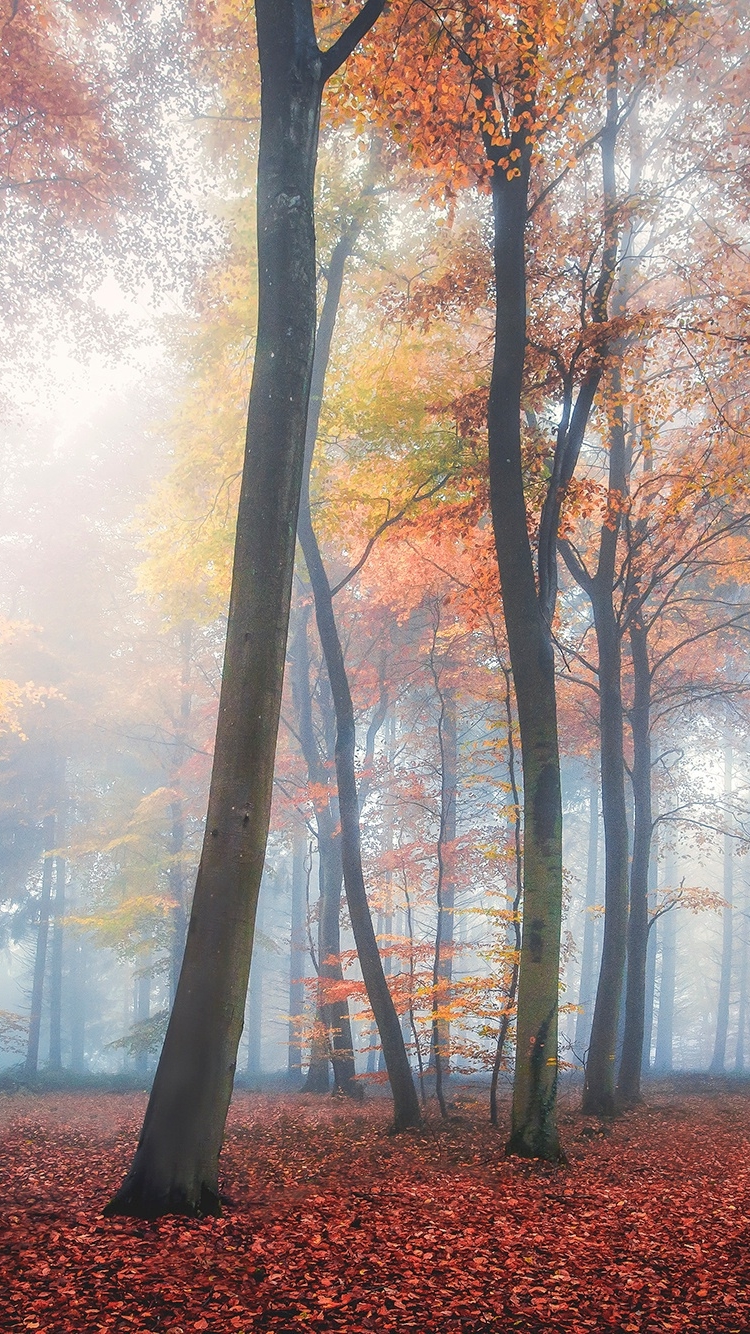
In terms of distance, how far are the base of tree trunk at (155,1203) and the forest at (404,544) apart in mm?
19

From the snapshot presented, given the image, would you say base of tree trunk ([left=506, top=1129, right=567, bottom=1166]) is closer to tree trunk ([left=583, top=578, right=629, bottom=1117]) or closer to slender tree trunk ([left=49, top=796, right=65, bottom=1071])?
tree trunk ([left=583, top=578, right=629, bottom=1117])

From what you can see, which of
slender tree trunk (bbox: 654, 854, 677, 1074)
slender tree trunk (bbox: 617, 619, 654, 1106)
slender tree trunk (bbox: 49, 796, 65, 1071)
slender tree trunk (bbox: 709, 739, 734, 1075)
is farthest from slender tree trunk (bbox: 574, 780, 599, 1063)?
slender tree trunk (bbox: 49, 796, 65, 1071)

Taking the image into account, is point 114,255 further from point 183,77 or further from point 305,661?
point 305,661

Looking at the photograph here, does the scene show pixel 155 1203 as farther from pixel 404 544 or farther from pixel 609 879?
pixel 404 544

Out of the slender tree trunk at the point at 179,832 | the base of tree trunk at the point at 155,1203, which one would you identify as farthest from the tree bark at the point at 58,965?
the base of tree trunk at the point at 155,1203

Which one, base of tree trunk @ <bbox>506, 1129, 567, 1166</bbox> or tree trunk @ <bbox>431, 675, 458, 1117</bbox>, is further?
tree trunk @ <bbox>431, 675, 458, 1117</bbox>

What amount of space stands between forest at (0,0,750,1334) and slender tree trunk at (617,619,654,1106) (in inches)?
3.1

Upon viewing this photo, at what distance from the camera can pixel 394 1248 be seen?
420cm

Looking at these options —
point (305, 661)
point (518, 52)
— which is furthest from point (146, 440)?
point (518, 52)

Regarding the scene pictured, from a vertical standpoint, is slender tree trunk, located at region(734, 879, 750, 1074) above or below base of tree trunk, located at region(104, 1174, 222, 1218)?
below

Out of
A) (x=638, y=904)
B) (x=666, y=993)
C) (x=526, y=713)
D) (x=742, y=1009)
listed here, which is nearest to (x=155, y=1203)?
(x=526, y=713)

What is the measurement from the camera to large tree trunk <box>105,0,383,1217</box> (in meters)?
4.36

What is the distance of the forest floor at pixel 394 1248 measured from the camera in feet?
10.9

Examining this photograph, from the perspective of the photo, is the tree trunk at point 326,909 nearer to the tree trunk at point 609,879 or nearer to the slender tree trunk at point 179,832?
the tree trunk at point 609,879
